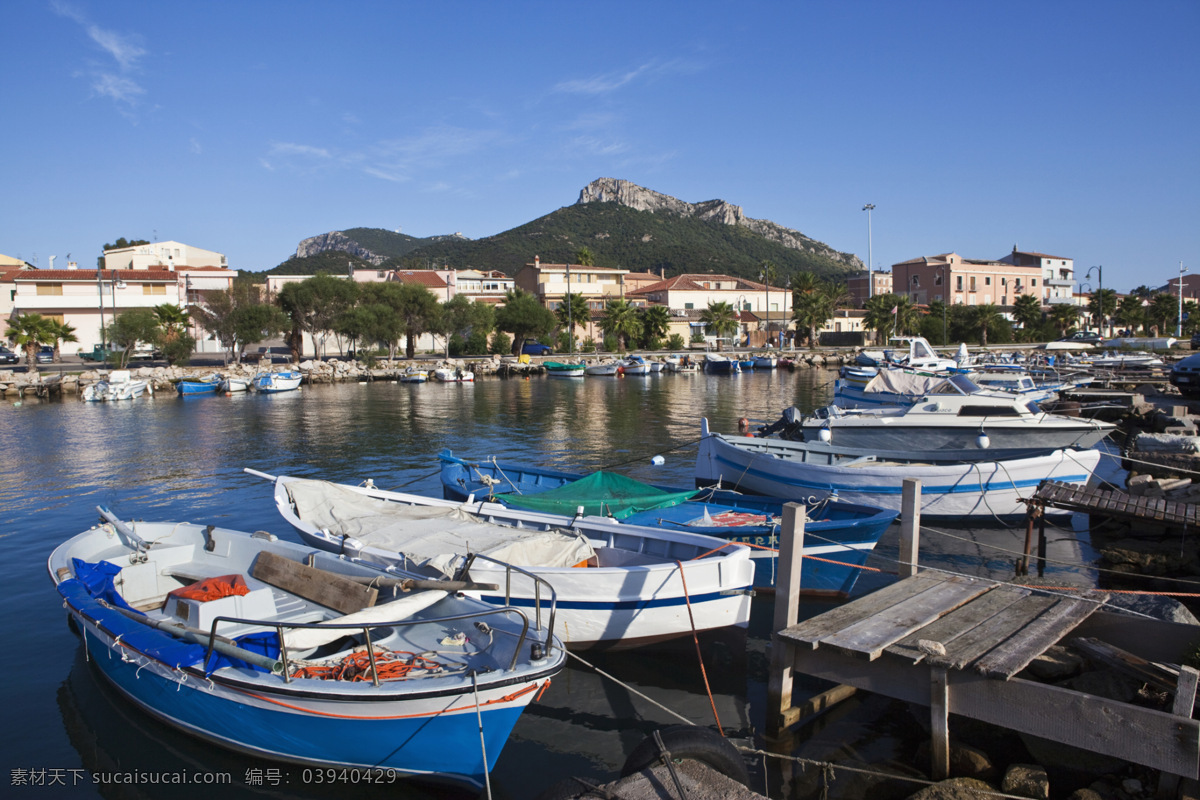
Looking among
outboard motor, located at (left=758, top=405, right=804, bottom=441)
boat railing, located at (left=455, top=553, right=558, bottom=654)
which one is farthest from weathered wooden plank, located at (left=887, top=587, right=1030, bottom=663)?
outboard motor, located at (left=758, top=405, right=804, bottom=441)

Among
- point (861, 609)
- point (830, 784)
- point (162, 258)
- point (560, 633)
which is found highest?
point (162, 258)

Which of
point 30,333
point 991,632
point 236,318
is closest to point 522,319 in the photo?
point 236,318

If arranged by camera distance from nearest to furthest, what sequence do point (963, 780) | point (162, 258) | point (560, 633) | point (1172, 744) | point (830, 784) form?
point (1172, 744) → point (963, 780) → point (830, 784) → point (560, 633) → point (162, 258)

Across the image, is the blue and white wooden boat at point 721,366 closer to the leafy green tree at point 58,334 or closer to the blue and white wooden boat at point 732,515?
the blue and white wooden boat at point 732,515

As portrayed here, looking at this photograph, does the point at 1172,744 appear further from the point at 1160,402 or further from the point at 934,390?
the point at 1160,402

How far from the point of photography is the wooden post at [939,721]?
644cm

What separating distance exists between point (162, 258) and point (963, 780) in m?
113

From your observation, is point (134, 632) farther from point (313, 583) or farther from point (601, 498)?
point (601, 498)

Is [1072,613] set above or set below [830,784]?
above

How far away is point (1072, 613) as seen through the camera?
24.6 feet

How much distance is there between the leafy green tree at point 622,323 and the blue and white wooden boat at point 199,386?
4252 cm

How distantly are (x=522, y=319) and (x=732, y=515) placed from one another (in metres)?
67.2

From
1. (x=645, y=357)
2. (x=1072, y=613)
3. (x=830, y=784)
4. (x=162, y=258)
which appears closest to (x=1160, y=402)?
(x=1072, y=613)

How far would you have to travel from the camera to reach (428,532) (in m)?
10.8
